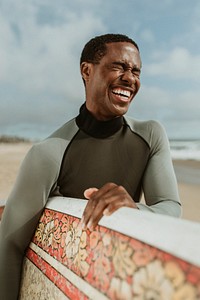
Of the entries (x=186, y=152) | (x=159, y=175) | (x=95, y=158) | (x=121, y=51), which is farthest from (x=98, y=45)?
(x=186, y=152)

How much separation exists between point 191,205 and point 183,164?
8086mm

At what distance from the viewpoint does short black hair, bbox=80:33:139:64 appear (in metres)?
1.58

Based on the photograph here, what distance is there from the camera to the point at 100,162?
1.58 metres

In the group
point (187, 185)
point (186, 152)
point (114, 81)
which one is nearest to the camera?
point (114, 81)

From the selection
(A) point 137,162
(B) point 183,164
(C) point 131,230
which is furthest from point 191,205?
(B) point 183,164

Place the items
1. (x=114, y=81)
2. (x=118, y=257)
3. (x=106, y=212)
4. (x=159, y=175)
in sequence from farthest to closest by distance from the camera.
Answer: (x=159, y=175) → (x=114, y=81) → (x=106, y=212) → (x=118, y=257)

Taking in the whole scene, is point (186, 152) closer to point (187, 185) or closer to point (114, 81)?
point (187, 185)

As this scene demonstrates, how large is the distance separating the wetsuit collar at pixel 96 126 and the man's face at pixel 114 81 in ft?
0.08

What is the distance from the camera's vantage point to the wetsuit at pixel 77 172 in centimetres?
154

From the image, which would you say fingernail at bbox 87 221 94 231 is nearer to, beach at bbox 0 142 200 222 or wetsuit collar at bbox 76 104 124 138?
wetsuit collar at bbox 76 104 124 138

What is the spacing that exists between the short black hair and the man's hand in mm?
721

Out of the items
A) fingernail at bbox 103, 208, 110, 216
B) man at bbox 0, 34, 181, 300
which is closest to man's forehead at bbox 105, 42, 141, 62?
man at bbox 0, 34, 181, 300

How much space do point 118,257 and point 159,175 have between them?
Result: 789 millimetres

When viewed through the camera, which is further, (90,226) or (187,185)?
(187,185)
